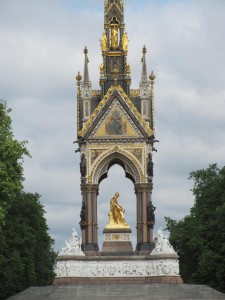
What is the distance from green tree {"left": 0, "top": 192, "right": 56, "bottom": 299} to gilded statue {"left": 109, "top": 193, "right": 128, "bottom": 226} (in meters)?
10.0

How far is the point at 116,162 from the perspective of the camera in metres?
67.2

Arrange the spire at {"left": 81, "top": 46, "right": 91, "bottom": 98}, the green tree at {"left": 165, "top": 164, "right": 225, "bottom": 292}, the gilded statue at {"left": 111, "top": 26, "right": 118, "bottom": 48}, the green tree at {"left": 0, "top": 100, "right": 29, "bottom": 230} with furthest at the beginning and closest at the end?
the green tree at {"left": 165, "top": 164, "right": 225, "bottom": 292} < the gilded statue at {"left": 111, "top": 26, "right": 118, "bottom": 48} < the spire at {"left": 81, "top": 46, "right": 91, "bottom": 98} < the green tree at {"left": 0, "top": 100, "right": 29, "bottom": 230}

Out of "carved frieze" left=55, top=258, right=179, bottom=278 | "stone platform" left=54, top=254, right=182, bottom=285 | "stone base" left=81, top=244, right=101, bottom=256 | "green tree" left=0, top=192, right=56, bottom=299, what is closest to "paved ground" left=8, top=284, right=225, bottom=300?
"stone platform" left=54, top=254, right=182, bottom=285

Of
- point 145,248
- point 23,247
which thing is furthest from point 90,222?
point 23,247

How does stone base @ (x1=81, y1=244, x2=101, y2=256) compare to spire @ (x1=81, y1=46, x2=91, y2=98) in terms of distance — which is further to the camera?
spire @ (x1=81, y1=46, x2=91, y2=98)

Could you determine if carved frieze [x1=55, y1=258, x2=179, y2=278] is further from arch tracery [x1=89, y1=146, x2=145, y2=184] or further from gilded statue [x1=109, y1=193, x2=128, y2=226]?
arch tracery [x1=89, y1=146, x2=145, y2=184]

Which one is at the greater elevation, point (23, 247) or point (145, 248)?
point (23, 247)

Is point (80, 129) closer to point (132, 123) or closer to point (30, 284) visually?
point (132, 123)

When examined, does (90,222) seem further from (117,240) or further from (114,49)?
(114,49)

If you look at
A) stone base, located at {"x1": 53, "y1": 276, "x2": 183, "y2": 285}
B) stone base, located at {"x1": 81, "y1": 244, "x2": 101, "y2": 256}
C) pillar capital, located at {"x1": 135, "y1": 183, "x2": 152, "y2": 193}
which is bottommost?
stone base, located at {"x1": 53, "y1": 276, "x2": 183, "y2": 285}

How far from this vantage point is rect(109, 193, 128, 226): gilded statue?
6525 centimetres

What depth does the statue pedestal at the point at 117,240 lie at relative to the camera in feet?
211

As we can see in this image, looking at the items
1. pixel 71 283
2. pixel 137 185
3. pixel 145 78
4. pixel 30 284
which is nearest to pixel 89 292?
pixel 71 283

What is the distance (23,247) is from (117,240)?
15.5m
